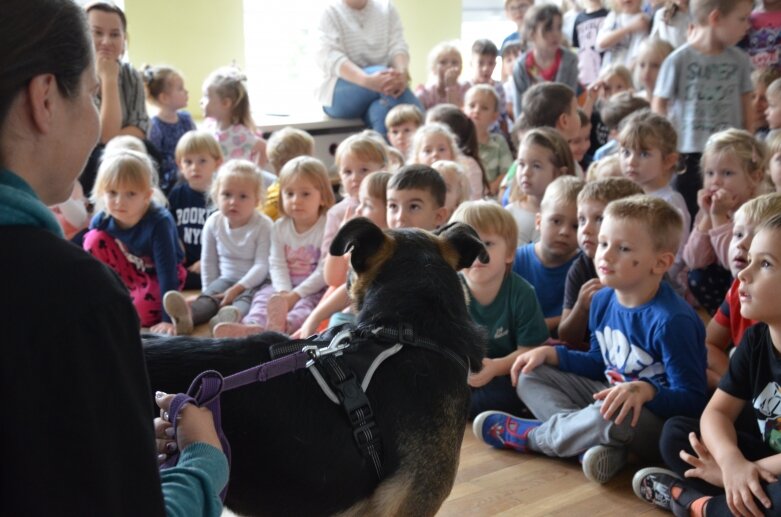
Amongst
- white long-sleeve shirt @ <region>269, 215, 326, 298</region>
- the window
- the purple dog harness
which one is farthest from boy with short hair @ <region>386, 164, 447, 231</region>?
the window

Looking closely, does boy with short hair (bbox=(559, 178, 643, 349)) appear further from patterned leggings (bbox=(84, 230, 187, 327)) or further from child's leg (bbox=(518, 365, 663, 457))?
patterned leggings (bbox=(84, 230, 187, 327))

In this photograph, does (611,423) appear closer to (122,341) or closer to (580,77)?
(122,341)

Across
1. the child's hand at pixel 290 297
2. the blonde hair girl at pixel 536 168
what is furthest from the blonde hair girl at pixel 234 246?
the blonde hair girl at pixel 536 168

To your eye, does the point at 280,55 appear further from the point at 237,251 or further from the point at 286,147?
the point at 237,251

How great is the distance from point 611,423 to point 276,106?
317 inches

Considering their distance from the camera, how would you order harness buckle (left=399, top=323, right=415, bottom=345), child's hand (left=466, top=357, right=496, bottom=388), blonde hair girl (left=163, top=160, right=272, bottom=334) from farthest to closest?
blonde hair girl (left=163, top=160, right=272, bottom=334)
child's hand (left=466, top=357, right=496, bottom=388)
harness buckle (left=399, top=323, right=415, bottom=345)

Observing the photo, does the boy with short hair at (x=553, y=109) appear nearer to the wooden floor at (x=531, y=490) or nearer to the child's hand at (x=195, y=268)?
the child's hand at (x=195, y=268)

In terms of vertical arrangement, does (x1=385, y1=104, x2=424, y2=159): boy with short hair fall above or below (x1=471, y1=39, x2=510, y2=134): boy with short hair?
below

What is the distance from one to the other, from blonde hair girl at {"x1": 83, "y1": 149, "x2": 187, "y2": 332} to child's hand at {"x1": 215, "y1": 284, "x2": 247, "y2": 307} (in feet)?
1.08

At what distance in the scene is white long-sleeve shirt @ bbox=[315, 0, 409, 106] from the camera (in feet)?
27.5

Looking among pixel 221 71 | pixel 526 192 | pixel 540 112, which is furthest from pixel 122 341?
pixel 221 71

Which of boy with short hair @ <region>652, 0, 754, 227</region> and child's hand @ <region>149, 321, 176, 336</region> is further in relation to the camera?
boy with short hair @ <region>652, 0, 754, 227</region>

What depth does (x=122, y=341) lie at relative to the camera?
1.11 meters

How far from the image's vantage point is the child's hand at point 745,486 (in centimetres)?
261
